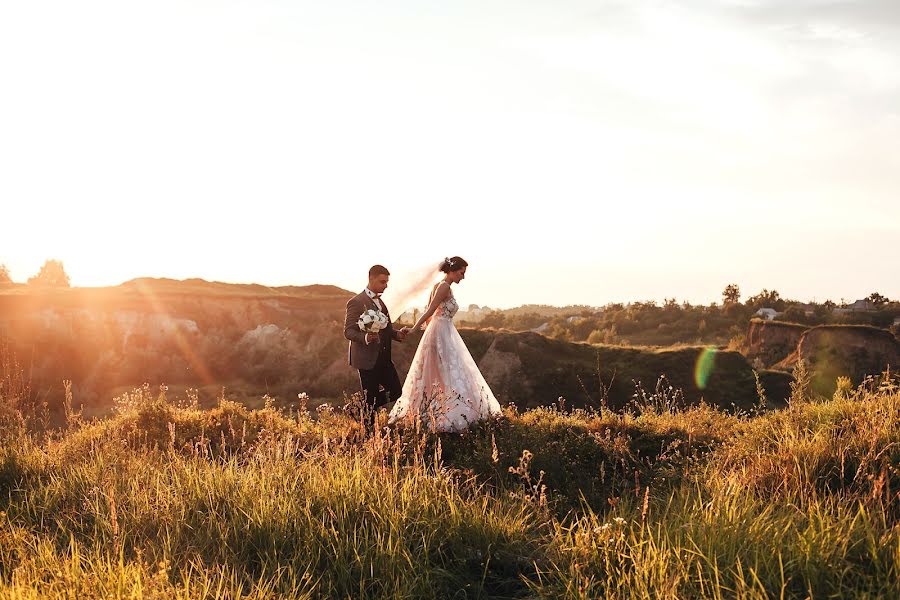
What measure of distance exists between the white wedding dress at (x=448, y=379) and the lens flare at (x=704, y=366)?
9.01 m

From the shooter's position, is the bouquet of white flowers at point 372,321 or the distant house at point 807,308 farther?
the distant house at point 807,308

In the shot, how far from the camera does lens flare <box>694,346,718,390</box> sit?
60.2 feet

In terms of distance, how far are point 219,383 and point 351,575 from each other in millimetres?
18085

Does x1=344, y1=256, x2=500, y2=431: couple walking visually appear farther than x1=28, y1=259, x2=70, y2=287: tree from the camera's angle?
No

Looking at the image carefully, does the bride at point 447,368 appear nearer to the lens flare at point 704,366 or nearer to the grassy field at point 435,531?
the grassy field at point 435,531

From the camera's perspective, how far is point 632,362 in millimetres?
18984

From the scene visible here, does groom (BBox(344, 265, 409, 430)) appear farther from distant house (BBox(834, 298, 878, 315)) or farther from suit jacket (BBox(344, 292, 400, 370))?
distant house (BBox(834, 298, 878, 315))

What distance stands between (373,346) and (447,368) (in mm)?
1310

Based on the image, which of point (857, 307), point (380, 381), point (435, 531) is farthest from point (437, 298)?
point (857, 307)

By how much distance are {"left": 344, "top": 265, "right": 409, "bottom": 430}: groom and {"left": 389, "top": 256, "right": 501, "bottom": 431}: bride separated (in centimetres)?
37

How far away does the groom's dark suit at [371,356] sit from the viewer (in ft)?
34.4

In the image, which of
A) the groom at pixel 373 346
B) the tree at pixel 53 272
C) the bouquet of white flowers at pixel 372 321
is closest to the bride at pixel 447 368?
the groom at pixel 373 346

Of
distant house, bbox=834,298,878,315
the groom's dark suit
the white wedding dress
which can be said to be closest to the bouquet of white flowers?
the groom's dark suit

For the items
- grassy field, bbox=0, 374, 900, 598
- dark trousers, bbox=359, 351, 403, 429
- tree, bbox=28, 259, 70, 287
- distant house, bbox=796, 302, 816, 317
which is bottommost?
grassy field, bbox=0, 374, 900, 598
